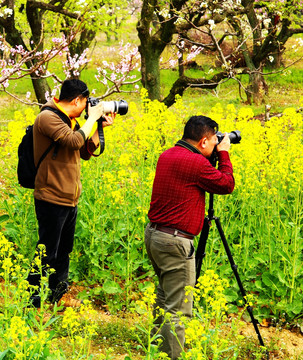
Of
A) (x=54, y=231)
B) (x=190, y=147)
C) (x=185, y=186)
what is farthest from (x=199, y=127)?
(x=54, y=231)

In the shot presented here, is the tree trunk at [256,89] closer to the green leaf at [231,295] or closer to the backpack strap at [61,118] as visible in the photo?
the green leaf at [231,295]

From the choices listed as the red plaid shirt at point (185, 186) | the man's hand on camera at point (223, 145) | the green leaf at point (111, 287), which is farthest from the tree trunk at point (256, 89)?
the red plaid shirt at point (185, 186)

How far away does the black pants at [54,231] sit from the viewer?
13.3 ft

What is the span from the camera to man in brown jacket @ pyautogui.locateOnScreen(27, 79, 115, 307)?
12.6 ft

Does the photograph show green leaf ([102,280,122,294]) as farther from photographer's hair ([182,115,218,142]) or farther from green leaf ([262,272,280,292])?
photographer's hair ([182,115,218,142])

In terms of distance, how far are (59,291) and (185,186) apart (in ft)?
5.97

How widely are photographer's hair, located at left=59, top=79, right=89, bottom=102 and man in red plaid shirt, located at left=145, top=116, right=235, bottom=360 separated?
3.12 feet

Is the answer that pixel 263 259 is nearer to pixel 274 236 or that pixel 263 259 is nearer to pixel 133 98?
pixel 274 236

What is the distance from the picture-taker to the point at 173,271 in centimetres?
345

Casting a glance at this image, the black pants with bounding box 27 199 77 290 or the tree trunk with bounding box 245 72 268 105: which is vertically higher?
the tree trunk with bounding box 245 72 268 105

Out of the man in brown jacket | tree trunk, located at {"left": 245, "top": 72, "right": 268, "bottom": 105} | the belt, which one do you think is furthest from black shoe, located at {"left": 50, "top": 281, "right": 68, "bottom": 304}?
tree trunk, located at {"left": 245, "top": 72, "right": 268, "bottom": 105}

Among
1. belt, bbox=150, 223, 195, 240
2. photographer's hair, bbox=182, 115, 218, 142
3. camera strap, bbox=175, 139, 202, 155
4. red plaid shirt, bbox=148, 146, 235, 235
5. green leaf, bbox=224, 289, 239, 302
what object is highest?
photographer's hair, bbox=182, 115, 218, 142

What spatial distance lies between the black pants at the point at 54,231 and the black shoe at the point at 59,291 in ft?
0.16

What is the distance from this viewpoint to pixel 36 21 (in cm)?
999
